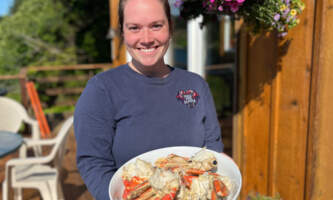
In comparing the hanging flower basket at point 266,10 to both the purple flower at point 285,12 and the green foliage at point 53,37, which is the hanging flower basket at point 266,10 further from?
the green foliage at point 53,37

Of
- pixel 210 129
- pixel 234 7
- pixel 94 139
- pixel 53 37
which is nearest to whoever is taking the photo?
pixel 94 139

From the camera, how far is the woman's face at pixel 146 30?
3.35 ft

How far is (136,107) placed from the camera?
1.09 metres

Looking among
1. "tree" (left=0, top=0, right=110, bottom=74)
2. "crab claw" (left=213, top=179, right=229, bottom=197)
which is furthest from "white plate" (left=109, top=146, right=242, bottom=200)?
"tree" (left=0, top=0, right=110, bottom=74)

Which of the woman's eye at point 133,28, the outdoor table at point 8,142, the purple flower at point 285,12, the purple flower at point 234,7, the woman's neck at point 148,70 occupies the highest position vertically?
the purple flower at point 234,7

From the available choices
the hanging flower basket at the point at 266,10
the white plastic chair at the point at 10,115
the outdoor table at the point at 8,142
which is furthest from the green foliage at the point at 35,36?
the hanging flower basket at the point at 266,10

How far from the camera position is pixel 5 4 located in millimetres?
9898

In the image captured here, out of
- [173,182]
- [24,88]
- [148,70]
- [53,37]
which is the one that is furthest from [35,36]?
[173,182]

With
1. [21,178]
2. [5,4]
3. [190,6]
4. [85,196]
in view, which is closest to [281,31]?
[190,6]

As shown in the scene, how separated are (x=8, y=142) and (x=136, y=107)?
1963 mm

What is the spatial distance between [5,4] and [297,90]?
10639 millimetres

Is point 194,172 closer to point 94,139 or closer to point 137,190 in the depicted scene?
point 137,190

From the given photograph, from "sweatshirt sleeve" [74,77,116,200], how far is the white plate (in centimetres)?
12

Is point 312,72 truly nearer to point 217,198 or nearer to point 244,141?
point 244,141
